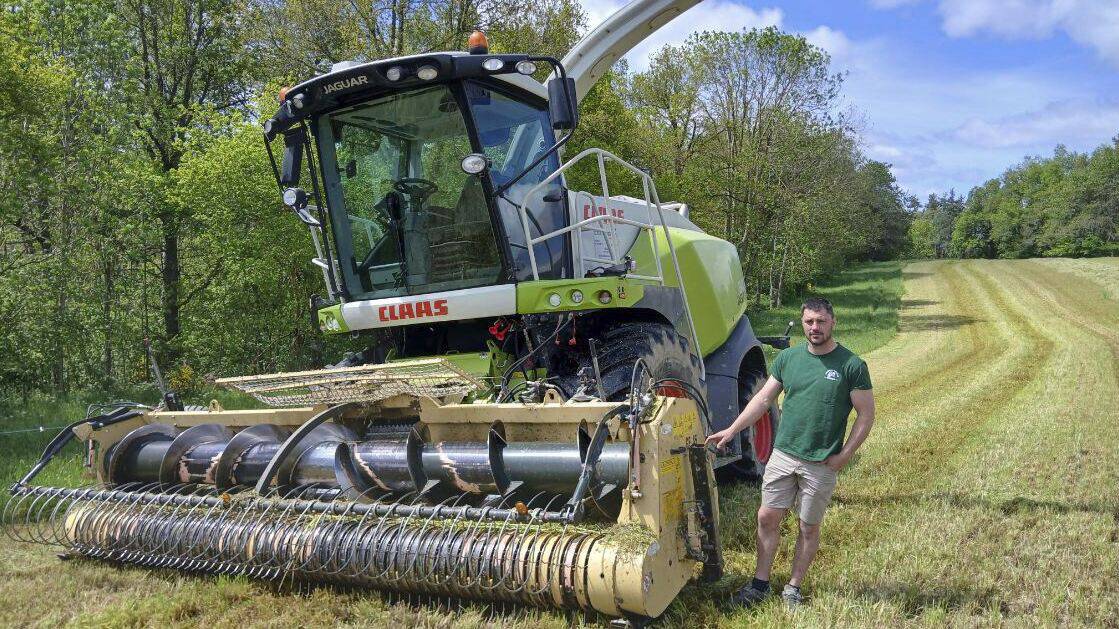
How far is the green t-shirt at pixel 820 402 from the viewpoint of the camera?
356 cm

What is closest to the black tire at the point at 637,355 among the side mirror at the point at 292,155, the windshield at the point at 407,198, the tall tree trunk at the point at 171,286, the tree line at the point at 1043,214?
the windshield at the point at 407,198

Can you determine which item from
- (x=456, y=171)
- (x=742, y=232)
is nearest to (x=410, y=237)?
(x=456, y=171)

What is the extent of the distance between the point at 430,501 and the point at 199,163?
1170cm

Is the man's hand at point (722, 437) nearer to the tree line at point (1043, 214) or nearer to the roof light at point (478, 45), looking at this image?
the roof light at point (478, 45)

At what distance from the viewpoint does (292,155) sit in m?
5.17

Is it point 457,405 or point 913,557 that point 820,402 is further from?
point 457,405

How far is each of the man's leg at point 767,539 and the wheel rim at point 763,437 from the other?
2.71m

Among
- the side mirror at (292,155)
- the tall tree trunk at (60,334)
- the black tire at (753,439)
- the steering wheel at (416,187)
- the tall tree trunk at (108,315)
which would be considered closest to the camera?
the steering wheel at (416,187)

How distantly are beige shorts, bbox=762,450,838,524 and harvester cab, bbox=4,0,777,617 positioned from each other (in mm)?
279

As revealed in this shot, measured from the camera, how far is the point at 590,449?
3387 mm

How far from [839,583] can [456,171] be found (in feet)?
9.77

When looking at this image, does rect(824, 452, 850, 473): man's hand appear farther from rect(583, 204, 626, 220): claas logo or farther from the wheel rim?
the wheel rim

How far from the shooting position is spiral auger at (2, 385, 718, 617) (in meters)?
3.27

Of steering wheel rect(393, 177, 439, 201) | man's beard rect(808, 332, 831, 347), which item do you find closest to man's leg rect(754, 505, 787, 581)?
man's beard rect(808, 332, 831, 347)
